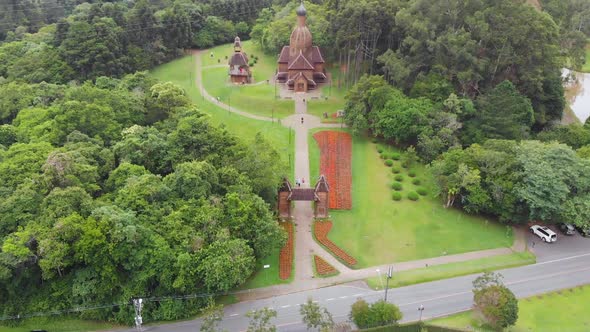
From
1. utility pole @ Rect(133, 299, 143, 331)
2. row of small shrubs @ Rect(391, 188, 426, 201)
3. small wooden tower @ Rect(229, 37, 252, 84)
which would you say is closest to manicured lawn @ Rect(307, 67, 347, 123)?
small wooden tower @ Rect(229, 37, 252, 84)

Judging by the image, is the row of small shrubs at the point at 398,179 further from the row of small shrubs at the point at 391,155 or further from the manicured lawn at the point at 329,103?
the manicured lawn at the point at 329,103

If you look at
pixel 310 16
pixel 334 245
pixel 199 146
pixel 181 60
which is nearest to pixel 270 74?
pixel 310 16

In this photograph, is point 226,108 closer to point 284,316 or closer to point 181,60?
point 181,60

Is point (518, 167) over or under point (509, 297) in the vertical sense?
over

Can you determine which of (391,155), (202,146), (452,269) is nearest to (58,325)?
(202,146)

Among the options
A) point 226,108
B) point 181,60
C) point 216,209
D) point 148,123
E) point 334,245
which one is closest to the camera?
point 216,209

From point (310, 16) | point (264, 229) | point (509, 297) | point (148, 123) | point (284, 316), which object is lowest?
point (284, 316)

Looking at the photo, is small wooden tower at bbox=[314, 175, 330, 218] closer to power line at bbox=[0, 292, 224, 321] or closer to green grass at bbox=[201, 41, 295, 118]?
power line at bbox=[0, 292, 224, 321]
